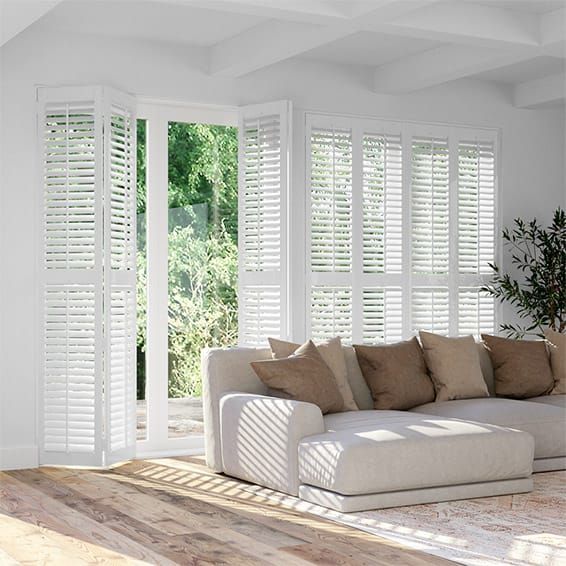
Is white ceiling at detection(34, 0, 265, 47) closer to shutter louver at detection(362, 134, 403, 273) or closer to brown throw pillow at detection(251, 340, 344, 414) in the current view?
shutter louver at detection(362, 134, 403, 273)

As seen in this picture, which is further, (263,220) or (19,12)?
(263,220)

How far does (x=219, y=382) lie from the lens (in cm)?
620

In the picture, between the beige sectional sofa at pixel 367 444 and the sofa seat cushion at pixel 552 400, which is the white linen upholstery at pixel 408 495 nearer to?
the beige sectional sofa at pixel 367 444

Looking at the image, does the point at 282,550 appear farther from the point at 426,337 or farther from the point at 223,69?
the point at 223,69

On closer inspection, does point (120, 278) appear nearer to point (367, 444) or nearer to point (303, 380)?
point (303, 380)

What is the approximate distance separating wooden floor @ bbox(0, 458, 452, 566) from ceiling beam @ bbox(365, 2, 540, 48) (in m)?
2.68

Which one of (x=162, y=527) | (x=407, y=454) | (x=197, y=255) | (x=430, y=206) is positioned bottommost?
(x=162, y=527)

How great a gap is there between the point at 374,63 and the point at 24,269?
2.93 meters

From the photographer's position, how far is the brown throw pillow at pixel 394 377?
6332 mm

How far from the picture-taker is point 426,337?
22.1ft

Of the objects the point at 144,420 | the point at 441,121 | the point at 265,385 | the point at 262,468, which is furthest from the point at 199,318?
the point at 441,121

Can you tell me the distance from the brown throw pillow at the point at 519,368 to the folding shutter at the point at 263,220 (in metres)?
1.45

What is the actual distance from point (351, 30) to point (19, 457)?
10.6 feet

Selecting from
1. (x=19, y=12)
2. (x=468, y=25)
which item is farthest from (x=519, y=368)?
(x=19, y=12)
